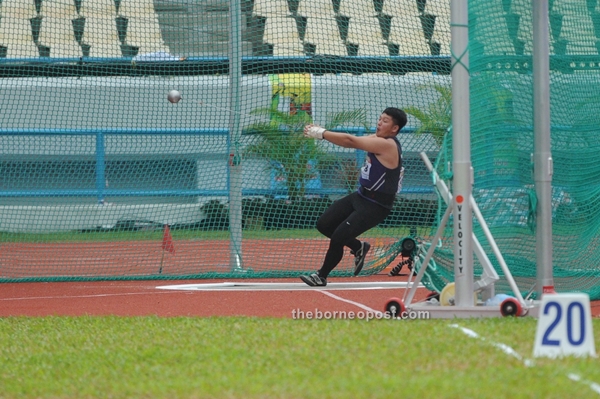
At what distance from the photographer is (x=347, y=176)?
50.7 ft

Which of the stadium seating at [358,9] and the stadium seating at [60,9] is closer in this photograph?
the stadium seating at [358,9]

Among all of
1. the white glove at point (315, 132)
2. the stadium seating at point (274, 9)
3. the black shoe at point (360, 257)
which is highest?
the stadium seating at point (274, 9)

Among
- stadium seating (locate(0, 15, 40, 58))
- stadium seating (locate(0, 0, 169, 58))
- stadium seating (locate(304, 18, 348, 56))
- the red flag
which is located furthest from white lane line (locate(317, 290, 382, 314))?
stadium seating (locate(0, 15, 40, 58))

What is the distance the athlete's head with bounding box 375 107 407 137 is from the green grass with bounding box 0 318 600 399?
108 inches

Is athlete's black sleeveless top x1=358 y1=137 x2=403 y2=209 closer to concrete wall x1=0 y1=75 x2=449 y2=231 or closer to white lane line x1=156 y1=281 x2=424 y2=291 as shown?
white lane line x1=156 y1=281 x2=424 y2=291

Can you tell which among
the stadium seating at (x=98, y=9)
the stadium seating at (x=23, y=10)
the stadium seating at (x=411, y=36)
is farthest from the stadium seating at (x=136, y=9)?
the stadium seating at (x=411, y=36)

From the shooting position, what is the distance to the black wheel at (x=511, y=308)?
7.13 meters

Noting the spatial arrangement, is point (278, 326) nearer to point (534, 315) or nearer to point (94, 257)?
point (534, 315)

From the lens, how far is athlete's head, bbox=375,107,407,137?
9.15 m

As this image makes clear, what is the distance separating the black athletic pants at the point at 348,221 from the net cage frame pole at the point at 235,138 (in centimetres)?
308

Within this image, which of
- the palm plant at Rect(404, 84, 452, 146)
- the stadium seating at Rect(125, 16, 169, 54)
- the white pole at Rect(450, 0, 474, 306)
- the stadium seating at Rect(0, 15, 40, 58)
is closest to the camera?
the white pole at Rect(450, 0, 474, 306)

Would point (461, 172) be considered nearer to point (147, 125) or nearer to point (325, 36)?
point (325, 36)

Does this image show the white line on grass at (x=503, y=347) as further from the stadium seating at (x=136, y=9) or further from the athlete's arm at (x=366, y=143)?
the stadium seating at (x=136, y=9)

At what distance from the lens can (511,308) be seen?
7.16 m
